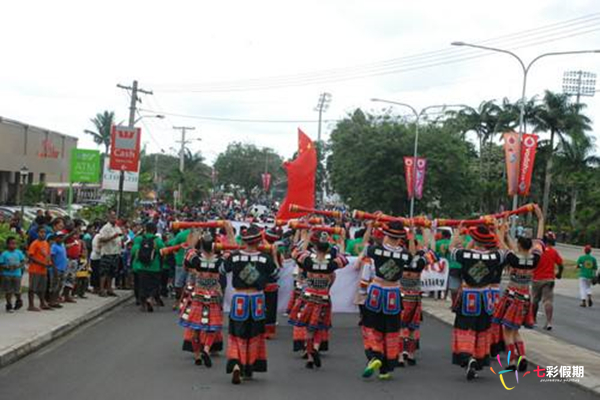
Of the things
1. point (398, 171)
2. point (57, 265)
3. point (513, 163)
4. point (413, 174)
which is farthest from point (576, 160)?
point (57, 265)

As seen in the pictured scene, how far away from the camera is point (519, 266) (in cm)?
1005

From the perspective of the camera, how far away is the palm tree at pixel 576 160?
175 ft

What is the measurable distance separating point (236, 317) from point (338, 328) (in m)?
5.61

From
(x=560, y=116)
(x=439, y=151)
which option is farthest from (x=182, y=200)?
(x=560, y=116)

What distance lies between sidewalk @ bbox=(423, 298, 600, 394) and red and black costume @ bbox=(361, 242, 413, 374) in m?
2.27

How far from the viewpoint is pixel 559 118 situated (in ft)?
183

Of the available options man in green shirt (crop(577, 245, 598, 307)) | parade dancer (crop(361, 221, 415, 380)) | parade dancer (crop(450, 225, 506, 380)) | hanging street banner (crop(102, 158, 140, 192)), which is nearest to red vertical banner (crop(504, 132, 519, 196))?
man in green shirt (crop(577, 245, 598, 307))

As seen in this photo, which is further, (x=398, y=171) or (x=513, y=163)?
(x=398, y=171)

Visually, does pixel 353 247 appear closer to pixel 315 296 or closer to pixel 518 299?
pixel 315 296

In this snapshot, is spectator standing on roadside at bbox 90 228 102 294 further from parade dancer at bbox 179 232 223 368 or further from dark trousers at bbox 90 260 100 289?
parade dancer at bbox 179 232 223 368

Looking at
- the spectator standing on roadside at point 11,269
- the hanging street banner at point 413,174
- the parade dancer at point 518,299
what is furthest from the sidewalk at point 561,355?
the hanging street banner at point 413,174

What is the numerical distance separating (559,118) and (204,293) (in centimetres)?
5040

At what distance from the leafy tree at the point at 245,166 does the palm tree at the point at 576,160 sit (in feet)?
178

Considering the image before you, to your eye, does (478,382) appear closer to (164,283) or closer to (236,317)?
(236,317)
